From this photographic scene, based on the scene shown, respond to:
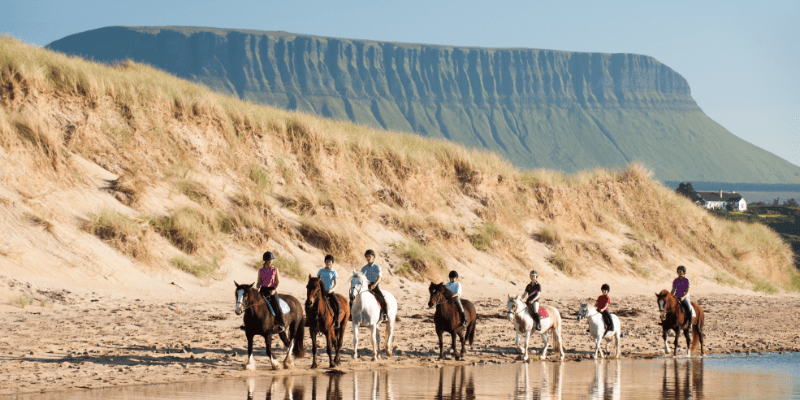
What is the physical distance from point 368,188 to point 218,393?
1941cm

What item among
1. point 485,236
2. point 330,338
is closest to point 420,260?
point 485,236

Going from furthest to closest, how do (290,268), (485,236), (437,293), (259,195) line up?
(485,236), (259,195), (290,268), (437,293)

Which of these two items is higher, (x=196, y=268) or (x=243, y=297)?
(x=196, y=268)

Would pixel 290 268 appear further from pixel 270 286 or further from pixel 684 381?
pixel 684 381

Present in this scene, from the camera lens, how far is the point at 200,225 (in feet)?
74.1

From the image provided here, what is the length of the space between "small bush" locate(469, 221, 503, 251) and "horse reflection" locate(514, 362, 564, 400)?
14475 mm

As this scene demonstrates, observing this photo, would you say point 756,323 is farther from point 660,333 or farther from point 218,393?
point 218,393

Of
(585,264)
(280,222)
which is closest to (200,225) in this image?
(280,222)

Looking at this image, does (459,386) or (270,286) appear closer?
(459,386)

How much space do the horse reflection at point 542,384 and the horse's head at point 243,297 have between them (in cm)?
450

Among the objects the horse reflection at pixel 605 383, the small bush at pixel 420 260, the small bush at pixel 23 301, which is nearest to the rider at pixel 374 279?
the horse reflection at pixel 605 383

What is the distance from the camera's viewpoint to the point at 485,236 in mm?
29141

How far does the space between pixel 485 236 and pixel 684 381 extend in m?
17.0

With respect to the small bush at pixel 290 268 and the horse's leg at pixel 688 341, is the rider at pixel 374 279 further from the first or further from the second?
the small bush at pixel 290 268
